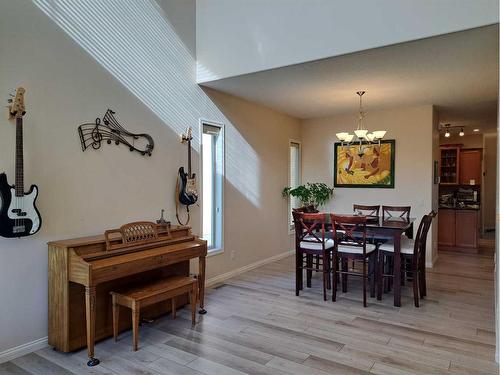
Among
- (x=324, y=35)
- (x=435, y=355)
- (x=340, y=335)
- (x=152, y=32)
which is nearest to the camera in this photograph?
(x=435, y=355)

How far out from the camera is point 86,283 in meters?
2.68

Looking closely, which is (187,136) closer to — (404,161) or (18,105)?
(18,105)

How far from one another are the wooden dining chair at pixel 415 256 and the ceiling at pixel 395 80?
1.59m

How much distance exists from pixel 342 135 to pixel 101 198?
3001 mm

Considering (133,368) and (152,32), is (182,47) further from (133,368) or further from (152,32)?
(133,368)

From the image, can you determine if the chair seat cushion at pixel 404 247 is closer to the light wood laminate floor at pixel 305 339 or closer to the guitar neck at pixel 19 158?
the light wood laminate floor at pixel 305 339

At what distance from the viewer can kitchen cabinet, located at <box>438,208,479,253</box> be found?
6.88 metres

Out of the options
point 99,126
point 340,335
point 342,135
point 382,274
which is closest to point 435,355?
point 340,335

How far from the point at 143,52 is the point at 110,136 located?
1.01 meters

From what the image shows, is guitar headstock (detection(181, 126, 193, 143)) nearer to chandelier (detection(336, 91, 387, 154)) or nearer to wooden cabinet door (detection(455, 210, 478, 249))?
chandelier (detection(336, 91, 387, 154))

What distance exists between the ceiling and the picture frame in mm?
658

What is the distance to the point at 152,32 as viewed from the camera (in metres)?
3.93

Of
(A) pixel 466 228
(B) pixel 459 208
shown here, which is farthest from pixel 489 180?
(A) pixel 466 228

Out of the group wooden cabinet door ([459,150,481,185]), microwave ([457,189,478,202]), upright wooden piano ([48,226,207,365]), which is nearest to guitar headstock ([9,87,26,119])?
upright wooden piano ([48,226,207,365])
